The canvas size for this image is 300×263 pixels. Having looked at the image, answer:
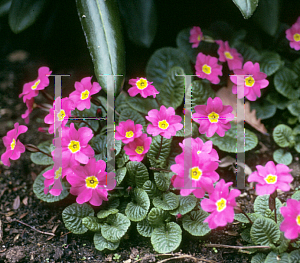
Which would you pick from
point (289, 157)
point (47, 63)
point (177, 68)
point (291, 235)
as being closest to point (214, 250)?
point (291, 235)

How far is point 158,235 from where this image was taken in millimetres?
1479

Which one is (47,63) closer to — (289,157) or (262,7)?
(262,7)

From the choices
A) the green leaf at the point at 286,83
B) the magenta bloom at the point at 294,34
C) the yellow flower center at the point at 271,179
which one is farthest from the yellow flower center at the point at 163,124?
the magenta bloom at the point at 294,34

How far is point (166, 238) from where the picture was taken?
57.6 inches

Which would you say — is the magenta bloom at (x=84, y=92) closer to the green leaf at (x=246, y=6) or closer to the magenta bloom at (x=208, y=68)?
the magenta bloom at (x=208, y=68)

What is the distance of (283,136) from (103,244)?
117 centimetres

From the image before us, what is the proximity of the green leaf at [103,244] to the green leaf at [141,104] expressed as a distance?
72cm

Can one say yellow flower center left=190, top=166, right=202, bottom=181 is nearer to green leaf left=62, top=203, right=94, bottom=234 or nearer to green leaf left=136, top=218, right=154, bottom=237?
green leaf left=136, top=218, right=154, bottom=237

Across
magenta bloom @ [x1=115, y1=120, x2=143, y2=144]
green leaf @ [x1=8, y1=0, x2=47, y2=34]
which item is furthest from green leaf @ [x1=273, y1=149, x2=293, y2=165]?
green leaf @ [x1=8, y1=0, x2=47, y2=34]

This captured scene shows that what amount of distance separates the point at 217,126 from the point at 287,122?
2.66ft

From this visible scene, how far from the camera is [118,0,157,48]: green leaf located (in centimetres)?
188

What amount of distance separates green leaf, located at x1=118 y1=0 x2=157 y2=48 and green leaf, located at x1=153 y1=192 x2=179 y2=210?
2.91 ft

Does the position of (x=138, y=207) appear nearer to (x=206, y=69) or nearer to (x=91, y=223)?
(x=91, y=223)

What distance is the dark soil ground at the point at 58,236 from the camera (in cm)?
152
